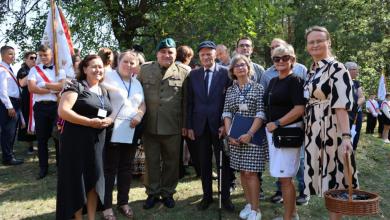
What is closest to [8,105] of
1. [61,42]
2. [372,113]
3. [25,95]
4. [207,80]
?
[25,95]

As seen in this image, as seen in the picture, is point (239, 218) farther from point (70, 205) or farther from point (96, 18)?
point (96, 18)

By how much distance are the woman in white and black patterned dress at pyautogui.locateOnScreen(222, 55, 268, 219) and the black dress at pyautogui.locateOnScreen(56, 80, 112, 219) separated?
1.59 m

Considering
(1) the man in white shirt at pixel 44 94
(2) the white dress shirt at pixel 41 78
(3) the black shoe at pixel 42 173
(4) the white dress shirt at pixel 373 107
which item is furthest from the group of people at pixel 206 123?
(4) the white dress shirt at pixel 373 107

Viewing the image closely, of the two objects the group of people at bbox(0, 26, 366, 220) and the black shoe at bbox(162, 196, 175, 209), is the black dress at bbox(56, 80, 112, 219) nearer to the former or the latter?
the group of people at bbox(0, 26, 366, 220)

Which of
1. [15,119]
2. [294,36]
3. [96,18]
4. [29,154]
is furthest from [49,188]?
[294,36]

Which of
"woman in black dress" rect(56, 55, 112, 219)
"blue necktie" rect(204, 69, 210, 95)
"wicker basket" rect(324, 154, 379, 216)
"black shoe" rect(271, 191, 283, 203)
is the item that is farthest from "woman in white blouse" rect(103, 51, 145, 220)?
"wicker basket" rect(324, 154, 379, 216)

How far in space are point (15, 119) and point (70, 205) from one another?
3.89 metres

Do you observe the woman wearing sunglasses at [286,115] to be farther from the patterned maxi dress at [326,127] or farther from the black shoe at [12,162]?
the black shoe at [12,162]

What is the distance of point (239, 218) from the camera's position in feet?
15.9

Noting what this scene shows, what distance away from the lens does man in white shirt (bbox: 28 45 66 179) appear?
6.06m

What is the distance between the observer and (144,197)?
563 centimetres

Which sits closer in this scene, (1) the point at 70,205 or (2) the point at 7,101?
(1) the point at 70,205

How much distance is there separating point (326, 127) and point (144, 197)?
290cm

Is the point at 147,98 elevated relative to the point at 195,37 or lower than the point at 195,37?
lower
